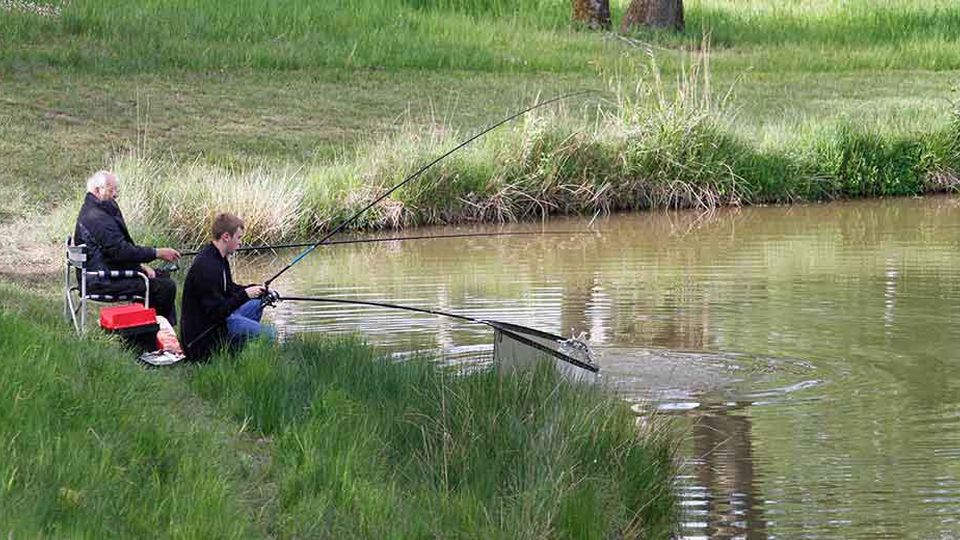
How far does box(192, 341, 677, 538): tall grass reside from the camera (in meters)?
6.52

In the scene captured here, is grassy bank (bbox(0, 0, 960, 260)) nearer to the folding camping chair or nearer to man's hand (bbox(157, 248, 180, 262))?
the folding camping chair

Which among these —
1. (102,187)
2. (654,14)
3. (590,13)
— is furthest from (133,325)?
(654,14)

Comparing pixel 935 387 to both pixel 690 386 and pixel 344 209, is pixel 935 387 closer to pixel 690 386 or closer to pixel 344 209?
pixel 690 386

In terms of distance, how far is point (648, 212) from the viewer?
18.0 metres

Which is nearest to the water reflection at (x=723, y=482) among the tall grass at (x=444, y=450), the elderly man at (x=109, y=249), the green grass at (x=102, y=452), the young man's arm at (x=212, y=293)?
the tall grass at (x=444, y=450)

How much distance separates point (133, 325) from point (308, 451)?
241cm

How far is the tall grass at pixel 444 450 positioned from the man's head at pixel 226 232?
2.77ft

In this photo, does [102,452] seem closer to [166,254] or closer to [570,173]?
[166,254]

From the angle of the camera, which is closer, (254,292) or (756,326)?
(254,292)

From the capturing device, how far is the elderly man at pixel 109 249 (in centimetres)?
1001

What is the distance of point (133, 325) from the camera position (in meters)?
9.15

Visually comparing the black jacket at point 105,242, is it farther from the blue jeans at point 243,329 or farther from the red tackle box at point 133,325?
the red tackle box at point 133,325

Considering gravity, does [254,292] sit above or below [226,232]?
below

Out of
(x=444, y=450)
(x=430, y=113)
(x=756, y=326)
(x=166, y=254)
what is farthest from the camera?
(x=430, y=113)
